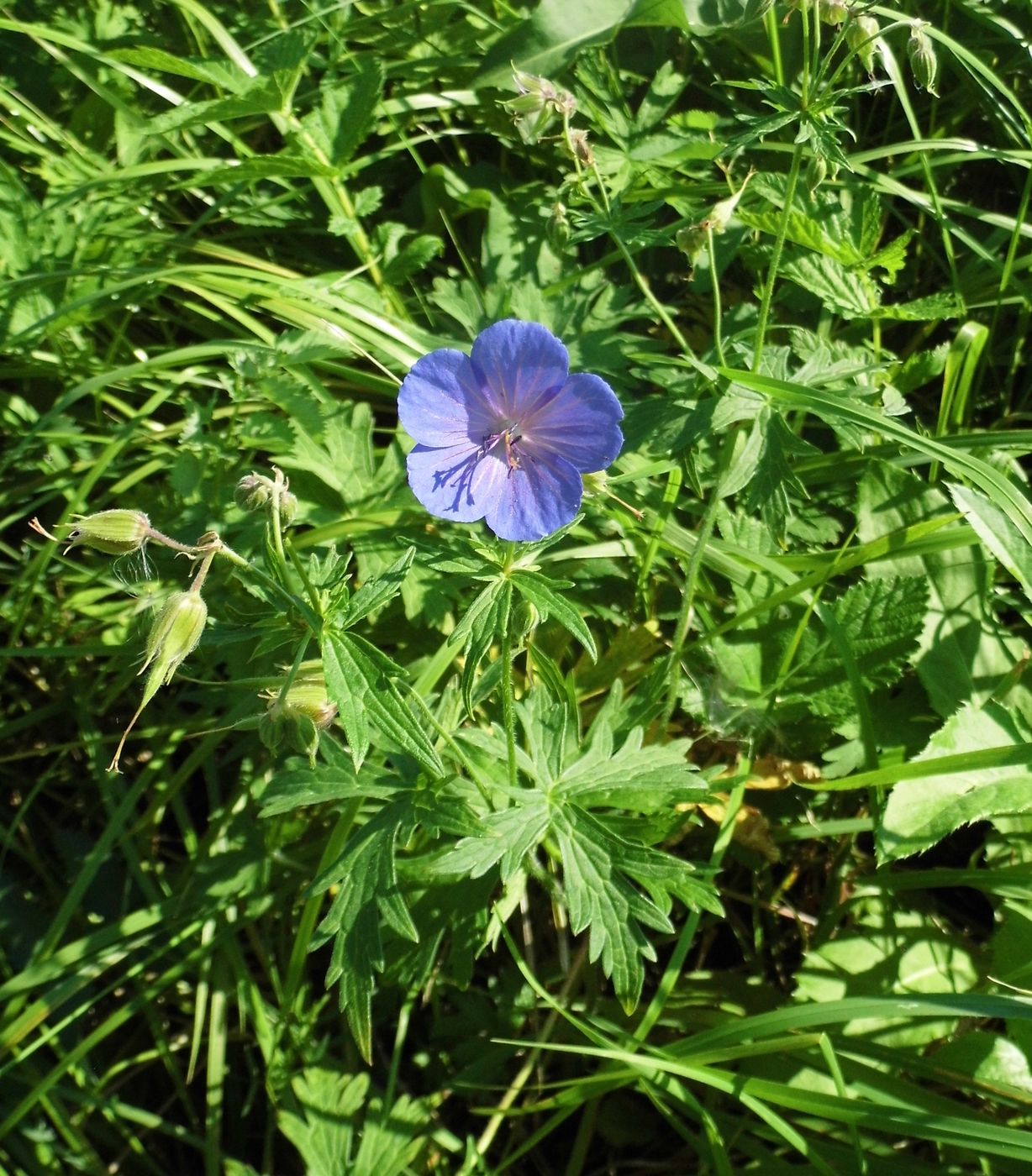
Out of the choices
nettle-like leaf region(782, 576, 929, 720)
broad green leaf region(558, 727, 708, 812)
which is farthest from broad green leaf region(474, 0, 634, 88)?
broad green leaf region(558, 727, 708, 812)

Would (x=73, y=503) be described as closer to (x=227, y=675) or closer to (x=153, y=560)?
(x=153, y=560)

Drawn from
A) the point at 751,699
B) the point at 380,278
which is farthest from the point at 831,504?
the point at 380,278

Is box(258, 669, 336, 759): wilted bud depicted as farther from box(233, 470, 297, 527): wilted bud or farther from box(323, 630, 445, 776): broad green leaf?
box(233, 470, 297, 527): wilted bud

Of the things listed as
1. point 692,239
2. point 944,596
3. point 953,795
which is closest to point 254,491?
point 692,239

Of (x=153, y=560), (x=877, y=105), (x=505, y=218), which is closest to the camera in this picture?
(x=153, y=560)

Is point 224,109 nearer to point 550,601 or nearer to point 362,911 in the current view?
point 550,601

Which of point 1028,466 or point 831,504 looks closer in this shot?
point 831,504
